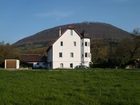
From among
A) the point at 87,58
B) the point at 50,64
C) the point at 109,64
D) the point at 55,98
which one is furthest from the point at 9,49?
the point at 55,98

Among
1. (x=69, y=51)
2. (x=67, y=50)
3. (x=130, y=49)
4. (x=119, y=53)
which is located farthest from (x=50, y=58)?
(x=130, y=49)

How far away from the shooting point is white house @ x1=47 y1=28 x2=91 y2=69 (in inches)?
3477

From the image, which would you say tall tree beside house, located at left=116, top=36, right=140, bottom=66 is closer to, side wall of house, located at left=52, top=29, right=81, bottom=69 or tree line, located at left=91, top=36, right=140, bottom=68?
tree line, located at left=91, top=36, right=140, bottom=68

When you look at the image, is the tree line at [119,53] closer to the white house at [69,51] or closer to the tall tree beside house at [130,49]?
the tall tree beside house at [130,49]

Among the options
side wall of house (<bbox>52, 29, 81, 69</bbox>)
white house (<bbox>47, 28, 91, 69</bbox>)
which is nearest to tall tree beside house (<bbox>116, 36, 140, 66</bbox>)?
white house (<bbox>47, 28, 91, 69</bbox>)

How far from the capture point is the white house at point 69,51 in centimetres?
8831

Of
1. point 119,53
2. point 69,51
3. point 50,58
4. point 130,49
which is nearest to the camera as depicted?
point 69,51

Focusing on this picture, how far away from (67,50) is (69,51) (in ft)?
1.72

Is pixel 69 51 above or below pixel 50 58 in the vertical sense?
above

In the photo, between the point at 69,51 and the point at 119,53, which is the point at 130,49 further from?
the point at 69,51

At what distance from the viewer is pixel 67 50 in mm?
89000

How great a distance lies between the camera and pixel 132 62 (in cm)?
8412

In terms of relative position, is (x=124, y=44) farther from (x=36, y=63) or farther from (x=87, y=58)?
(x=36, y=63)

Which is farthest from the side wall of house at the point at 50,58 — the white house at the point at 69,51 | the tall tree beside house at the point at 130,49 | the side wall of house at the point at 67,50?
the tall tree beside house at the point at 130,49
